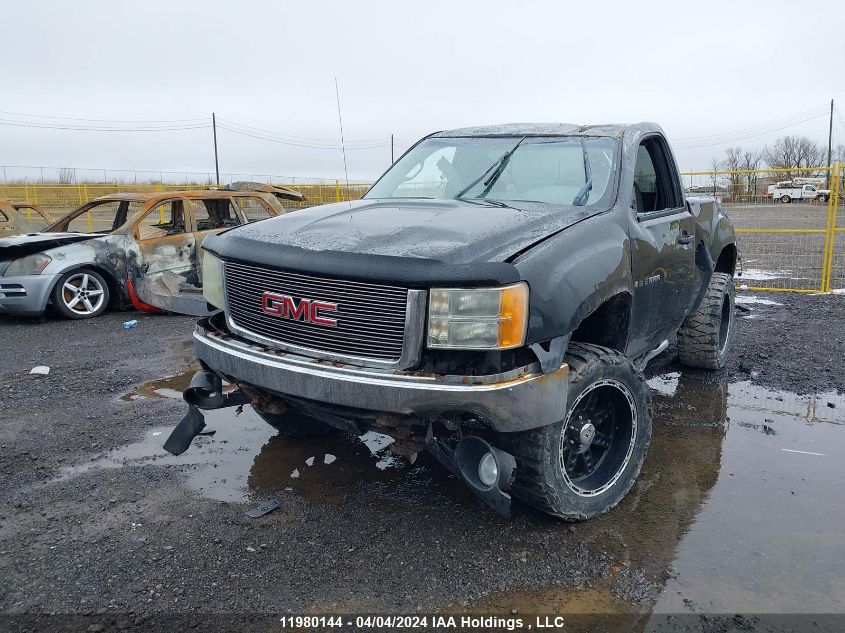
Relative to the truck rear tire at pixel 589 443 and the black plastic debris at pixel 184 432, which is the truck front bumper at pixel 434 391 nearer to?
the truck rear tire at pixel 589 443

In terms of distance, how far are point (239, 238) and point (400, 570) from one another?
5.83ft

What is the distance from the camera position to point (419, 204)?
391 centimetres

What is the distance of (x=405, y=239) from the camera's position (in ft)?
10.1

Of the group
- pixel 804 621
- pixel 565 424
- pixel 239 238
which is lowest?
pixel 804 621

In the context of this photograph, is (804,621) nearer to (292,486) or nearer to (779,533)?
(779,533)

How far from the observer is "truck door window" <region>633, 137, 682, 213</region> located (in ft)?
13.8

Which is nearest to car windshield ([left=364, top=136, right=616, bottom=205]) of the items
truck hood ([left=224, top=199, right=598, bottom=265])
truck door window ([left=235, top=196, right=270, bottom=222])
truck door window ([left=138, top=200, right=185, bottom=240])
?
truck hood ([left=224, top=199, right=598, bottom=265])

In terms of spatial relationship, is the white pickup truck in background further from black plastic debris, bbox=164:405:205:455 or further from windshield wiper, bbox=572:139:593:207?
black plastic debris, bbox=164:405:205:455

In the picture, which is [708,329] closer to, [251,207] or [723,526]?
[723,526]

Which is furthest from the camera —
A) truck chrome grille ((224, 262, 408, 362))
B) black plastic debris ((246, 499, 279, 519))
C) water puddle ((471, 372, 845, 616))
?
black plastic debris ((246, 499, 279, 519))

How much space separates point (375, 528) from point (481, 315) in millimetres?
1272

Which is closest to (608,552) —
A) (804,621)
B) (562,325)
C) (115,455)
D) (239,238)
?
(804,621)

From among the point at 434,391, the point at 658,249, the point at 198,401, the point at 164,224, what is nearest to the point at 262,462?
the point at 198,401

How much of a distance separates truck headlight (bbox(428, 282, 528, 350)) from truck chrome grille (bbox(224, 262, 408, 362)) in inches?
6.7
